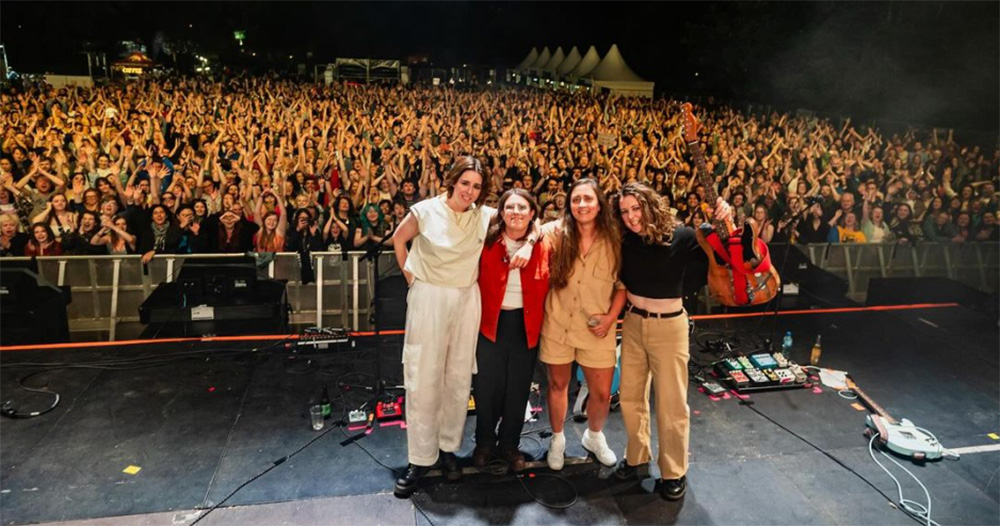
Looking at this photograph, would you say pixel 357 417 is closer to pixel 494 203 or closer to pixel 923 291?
pixel 494 203

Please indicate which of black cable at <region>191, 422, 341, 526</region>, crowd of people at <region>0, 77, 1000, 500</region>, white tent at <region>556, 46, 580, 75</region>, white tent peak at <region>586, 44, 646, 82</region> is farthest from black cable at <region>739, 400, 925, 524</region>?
white tent at <region>556, 46, 580, 75</region>

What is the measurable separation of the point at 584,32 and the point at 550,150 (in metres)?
8.85

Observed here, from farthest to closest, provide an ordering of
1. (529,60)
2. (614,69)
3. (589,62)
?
(529,60) < (589,62) < (614,69)

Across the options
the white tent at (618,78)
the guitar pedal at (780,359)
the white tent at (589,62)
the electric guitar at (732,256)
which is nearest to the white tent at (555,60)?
the white tent at (589,62)

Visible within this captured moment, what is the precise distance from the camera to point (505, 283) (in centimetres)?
249

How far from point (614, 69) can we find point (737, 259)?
1258 centimetres

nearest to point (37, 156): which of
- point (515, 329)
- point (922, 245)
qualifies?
point (515, 329)

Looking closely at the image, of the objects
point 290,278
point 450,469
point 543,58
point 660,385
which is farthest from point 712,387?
point 543,58

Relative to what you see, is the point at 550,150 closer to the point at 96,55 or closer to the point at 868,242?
the point at 868,242

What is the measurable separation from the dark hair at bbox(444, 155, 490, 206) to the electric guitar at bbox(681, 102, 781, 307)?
3.08ft

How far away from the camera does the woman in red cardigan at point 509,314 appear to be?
2473 mm

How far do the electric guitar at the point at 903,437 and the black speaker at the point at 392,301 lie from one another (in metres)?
3.33

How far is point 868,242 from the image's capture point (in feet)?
19.7

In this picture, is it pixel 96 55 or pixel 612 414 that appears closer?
pixel 612 414
